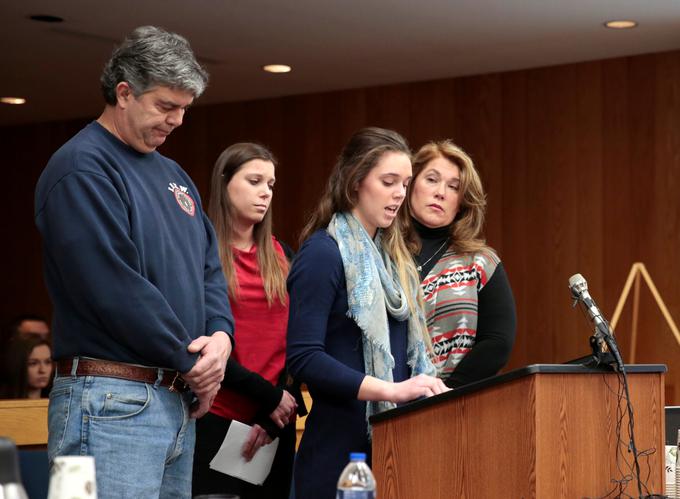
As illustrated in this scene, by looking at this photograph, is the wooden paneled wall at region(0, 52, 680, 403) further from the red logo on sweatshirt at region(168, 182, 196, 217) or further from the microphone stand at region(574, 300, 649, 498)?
the red logo on sweatshirt at region(168, 182, 196, 217)

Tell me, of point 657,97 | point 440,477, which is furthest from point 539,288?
point 440,477

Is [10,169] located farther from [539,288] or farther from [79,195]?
[79,195]

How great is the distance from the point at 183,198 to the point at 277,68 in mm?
5622

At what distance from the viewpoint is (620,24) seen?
663 cm

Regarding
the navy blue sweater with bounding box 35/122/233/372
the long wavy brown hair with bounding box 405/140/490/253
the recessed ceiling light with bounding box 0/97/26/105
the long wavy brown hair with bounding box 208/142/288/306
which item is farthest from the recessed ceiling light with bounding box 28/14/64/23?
the navy blue sweater with bounding box 35/122/233/372

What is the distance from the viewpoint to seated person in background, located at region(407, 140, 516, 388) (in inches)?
118

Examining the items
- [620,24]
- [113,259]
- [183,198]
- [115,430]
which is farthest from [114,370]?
[620,24]

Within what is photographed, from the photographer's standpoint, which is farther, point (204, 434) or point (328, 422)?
point (204, 434)

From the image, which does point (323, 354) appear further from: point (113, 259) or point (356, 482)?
point (356, 482)

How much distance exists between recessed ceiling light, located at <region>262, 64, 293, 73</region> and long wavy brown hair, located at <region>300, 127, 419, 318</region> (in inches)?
204

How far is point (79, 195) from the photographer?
87.3 inches

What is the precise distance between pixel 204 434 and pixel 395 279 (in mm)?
762

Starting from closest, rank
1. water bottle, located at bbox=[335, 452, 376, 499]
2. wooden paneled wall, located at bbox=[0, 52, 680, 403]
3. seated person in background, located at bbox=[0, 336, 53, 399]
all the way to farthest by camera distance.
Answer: water bottle, located at bbox=[335, 452, 376, 499] < seated person in background, located at bbox=[0, 336, 53, 399] < wooden paneled wall, located at bbox=[0, 52, 680, 403]

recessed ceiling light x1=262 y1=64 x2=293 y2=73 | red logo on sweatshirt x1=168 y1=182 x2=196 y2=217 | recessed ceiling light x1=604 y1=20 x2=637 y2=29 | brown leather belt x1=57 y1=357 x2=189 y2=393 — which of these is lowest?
brown leather belt x1=57 y1=357 x2=189 y2=393
